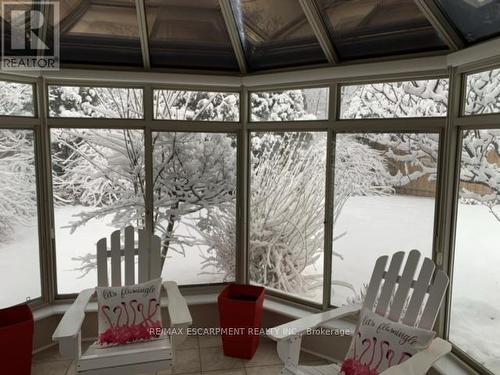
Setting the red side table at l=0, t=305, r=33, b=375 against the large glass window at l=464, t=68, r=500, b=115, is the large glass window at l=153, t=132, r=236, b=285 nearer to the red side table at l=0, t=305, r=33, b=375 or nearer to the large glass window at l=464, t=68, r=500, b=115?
the red side table at l=0, t=305, r=33, b=375

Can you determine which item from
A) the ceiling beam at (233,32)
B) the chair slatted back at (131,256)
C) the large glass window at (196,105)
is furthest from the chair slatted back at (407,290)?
the ceiling beam at (233,32)

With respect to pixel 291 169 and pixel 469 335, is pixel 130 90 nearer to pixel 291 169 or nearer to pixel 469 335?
→ pixel 291 169

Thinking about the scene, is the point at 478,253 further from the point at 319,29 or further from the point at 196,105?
the point at 196,105

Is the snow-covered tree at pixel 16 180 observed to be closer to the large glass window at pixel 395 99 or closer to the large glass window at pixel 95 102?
the large glass window at pixel 95 102

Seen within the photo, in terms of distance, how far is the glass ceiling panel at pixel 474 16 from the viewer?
2127 mm

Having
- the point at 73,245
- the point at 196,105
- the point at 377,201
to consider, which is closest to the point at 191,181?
the point at 196,105

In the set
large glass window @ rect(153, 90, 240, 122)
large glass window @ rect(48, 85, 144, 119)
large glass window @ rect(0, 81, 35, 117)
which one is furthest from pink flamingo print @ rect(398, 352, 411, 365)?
large glass window @ rect(0, 81, 35, 117)

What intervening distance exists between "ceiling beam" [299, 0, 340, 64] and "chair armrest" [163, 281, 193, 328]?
2.13 m

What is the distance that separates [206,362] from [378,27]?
112 inches

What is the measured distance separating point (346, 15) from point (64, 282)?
127 inches

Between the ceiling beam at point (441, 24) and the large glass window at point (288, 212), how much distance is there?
1.13 metres

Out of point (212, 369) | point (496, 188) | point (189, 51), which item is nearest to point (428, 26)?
point (496, 188)

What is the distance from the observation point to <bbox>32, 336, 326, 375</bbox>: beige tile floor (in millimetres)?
2984

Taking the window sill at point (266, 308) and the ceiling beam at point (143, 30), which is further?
the window sill at point (266, 308)
